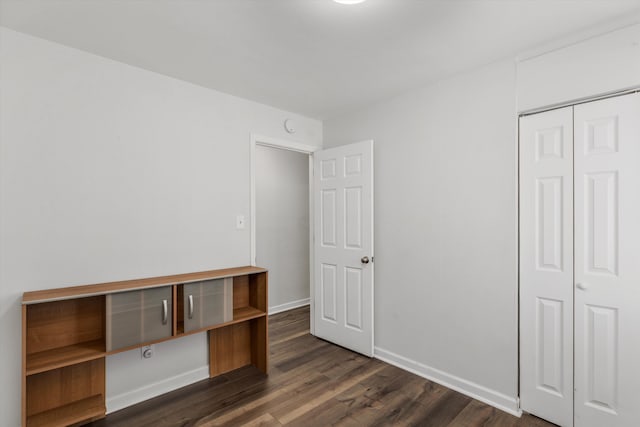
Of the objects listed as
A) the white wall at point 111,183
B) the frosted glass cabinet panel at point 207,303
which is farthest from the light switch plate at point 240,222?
the frosted glass cabinet panel at point 207,303

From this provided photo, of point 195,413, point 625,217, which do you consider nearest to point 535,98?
point 625,217

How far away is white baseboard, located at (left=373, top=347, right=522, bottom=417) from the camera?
2230mm

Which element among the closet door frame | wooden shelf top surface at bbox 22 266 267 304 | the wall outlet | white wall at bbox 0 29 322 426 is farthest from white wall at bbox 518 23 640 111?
the wall outlet

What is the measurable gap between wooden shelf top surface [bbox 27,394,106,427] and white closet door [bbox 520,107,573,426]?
9.35ft

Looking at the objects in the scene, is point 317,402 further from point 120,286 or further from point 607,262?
point 607,262

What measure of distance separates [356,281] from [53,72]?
2.87 metres

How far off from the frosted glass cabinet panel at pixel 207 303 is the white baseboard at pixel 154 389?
0.54 metres

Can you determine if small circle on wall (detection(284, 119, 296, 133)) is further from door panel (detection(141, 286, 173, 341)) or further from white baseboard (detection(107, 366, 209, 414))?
white baseboard (detection(107, 366, 209, 414))

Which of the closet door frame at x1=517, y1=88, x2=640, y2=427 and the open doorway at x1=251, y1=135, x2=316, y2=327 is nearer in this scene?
the closet door frame at x1=517, y1=88, x2=640, y2=427

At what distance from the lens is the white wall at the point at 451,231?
2.28 m

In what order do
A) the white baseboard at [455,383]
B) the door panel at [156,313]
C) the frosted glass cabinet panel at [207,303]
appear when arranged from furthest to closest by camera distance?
the frosted glass cabinet panel at [207,303] → the white baseboard at [455,383] → the door panel at [156,313]

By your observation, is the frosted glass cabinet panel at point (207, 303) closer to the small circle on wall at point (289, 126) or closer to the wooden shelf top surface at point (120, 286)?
the wooden shelf top surface at point (120, 286)

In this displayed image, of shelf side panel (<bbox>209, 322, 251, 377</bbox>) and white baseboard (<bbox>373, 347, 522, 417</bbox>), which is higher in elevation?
shelf side panel (<bbox>209, 322, 251, 377</bbox>)

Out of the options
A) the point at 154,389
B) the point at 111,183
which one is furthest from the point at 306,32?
the point at 154,389
